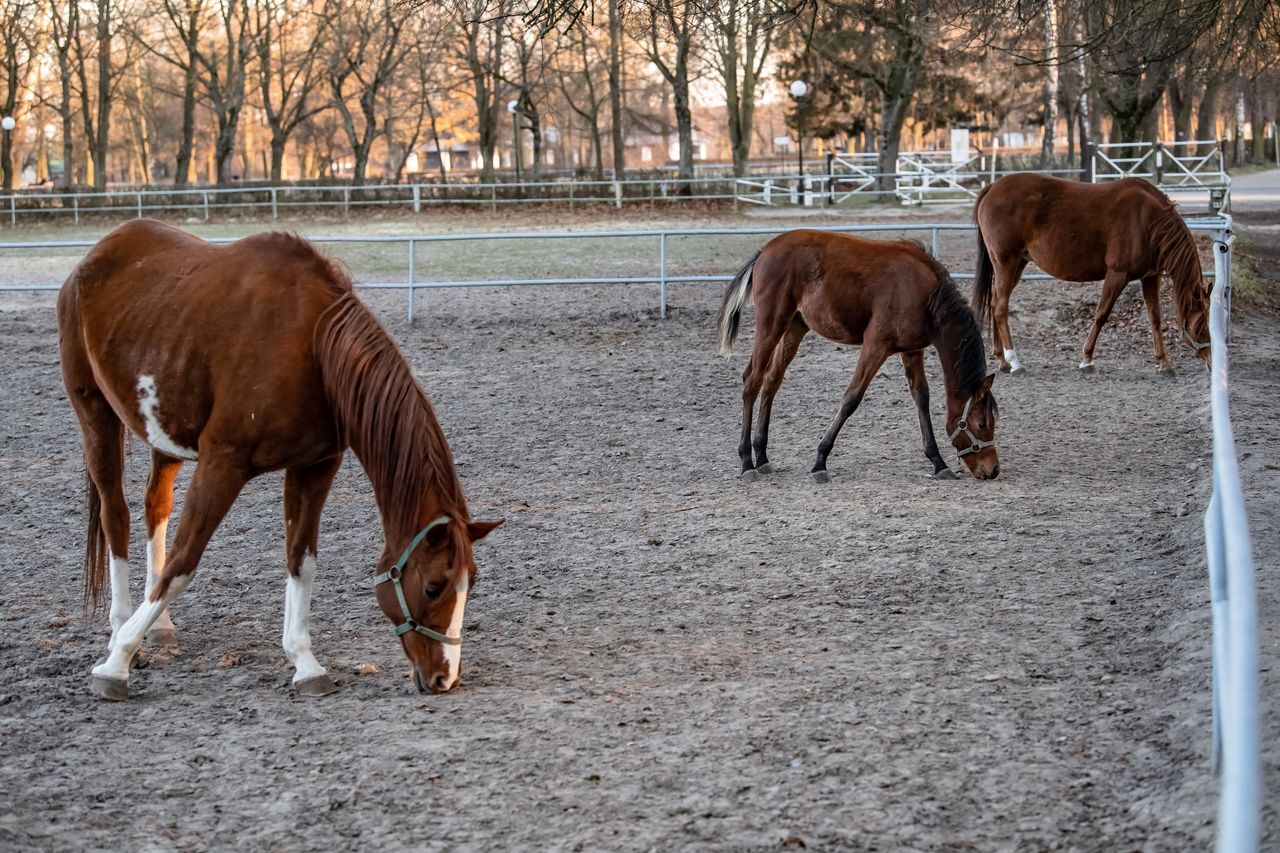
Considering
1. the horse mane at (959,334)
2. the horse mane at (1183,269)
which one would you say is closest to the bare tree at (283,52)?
the horse mane at (1183,269)

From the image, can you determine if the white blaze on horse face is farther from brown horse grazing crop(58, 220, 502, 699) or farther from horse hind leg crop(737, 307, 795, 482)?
horse hind leg crop(737, 307, 795, 482)

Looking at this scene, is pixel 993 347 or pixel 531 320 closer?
pixel 993 347

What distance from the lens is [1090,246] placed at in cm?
1112

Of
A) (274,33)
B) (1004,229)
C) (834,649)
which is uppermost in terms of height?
(274,33)

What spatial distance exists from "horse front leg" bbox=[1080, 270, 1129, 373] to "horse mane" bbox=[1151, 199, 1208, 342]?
0.38 m

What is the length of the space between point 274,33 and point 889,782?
4911 centimetres

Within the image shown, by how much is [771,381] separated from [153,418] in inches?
174

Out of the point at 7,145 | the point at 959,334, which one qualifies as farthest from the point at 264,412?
the point at 7,145

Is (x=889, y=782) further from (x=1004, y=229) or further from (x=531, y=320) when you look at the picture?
(x=531, y=320)

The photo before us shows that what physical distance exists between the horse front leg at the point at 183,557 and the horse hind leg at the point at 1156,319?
8717 mm

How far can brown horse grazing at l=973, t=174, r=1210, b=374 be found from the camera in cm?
1054

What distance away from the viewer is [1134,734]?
3.79 meters

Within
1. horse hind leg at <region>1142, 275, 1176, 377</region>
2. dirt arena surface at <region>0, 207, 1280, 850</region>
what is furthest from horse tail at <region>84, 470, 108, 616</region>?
horse hind leg at <region>1142, 275, 1176, 377</region>

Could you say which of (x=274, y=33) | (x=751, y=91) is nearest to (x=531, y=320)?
(x=751, y=91)
